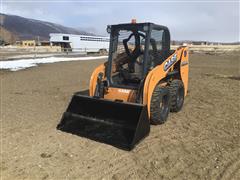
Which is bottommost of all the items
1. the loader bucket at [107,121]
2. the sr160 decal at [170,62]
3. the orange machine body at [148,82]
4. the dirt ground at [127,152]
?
the dirt ground at [127,152]

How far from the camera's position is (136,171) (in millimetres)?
3867

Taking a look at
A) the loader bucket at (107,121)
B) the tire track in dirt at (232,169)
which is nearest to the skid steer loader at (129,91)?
the loader bucket at (107,121)

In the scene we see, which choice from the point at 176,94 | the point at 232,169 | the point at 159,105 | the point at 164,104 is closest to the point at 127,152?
the point at 159,105

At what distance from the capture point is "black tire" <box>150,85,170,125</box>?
5301 millimetres

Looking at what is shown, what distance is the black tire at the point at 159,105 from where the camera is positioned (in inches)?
209

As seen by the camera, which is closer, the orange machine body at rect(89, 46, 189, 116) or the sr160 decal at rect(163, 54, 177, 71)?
the orange machine body at rect(89, 46, 189, 116)

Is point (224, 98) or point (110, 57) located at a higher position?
point (110, 57)

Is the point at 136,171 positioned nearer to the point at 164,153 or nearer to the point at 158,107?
the point at 164,153

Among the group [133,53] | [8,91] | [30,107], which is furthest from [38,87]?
[133,53]

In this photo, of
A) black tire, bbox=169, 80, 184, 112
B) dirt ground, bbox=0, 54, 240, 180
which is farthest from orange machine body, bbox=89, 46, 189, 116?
dirt ground, bbox=0, 54, 240, 180

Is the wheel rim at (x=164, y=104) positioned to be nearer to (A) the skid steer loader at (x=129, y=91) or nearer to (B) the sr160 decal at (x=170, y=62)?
(A) the skid steer loader at (x=129, y=91)

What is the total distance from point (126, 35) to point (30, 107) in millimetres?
3286

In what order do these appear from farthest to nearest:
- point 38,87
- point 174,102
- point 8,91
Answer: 1. point 38,87
2. point 8,91
3. point 174,102

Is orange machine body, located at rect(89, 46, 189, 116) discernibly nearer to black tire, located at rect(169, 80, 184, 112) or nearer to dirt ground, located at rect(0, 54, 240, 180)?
black tire, located at rect(169, 80, 184, 112)
